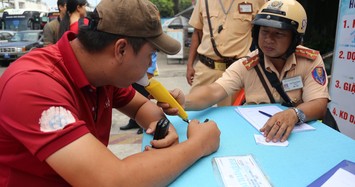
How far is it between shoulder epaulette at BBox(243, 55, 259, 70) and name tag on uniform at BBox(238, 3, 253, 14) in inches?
35.7

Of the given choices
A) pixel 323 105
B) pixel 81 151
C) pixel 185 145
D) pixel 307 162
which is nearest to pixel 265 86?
pixel 323 105

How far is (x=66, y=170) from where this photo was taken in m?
0.88

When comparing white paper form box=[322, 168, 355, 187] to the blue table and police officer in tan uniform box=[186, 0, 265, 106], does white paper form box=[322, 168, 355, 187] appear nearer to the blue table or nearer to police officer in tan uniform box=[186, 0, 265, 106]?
the blue table

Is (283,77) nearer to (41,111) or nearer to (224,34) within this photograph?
(224,34)

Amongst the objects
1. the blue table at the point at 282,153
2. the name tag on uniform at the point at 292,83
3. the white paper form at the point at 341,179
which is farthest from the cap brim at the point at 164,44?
the name tag on uniform at the point at 292,83

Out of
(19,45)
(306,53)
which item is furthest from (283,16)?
(19,45)

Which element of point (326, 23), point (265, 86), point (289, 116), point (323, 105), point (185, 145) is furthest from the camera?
point (326, 23)

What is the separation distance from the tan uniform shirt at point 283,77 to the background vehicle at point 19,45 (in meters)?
10.9

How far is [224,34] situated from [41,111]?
2224mm

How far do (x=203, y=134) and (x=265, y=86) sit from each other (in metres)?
0.94

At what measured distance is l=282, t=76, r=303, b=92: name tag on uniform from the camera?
1.95 m

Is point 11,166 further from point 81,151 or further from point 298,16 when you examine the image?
point 298,16

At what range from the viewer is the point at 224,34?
113 inches

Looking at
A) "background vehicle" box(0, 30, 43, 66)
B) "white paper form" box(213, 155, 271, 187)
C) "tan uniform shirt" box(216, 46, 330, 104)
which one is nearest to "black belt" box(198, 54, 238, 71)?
"tan uniform shirt" box(216, 46, 330, 104)
